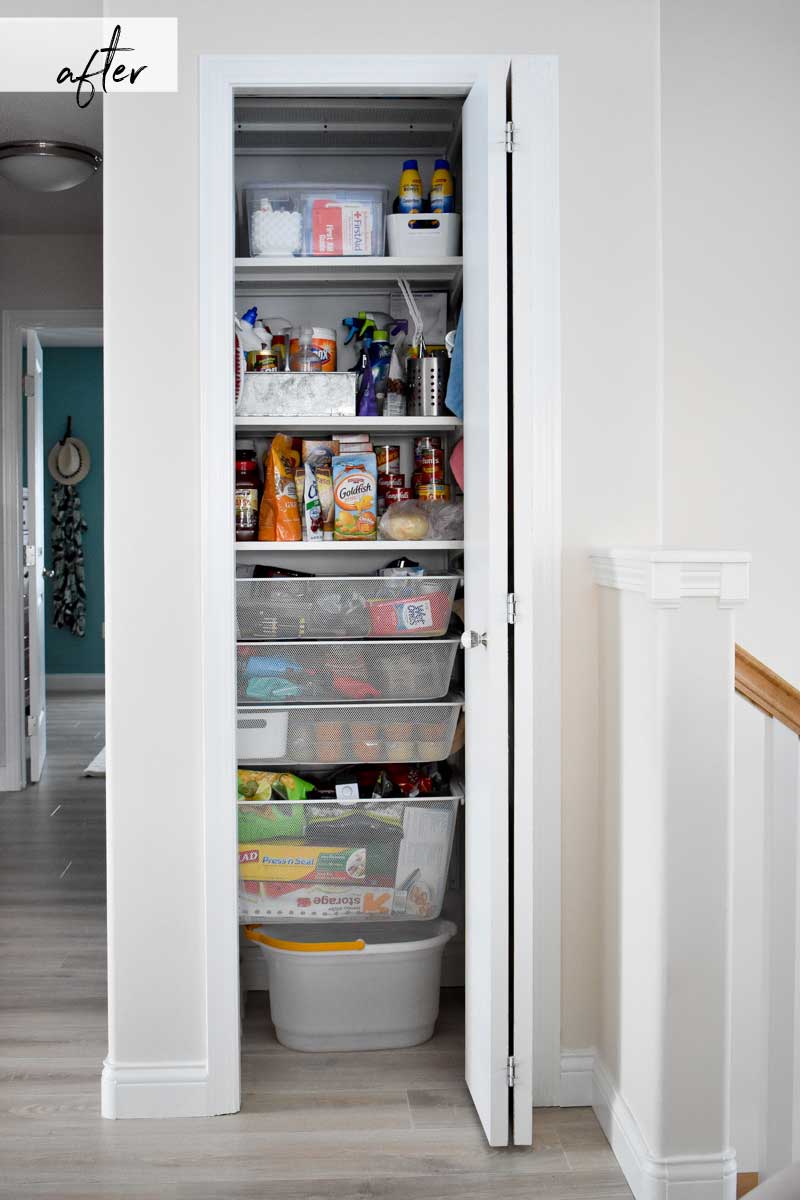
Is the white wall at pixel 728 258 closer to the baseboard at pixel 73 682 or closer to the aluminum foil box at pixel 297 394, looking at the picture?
the aluminum foil box at pixel 297 394

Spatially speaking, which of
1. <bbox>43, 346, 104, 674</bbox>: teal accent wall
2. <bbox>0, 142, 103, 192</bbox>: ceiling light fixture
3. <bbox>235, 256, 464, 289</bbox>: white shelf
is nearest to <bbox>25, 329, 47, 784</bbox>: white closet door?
<bbox>0, 142, 103, 192</bbox>: ceiling light fixture

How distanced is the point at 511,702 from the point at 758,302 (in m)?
1.34

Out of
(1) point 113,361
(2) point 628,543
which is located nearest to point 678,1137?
(2) point 628,543

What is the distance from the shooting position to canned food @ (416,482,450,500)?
2.84m

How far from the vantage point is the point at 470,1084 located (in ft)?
7.88

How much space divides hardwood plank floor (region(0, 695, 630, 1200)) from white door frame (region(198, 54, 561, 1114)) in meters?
0.15

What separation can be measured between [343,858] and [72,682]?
6.71 m

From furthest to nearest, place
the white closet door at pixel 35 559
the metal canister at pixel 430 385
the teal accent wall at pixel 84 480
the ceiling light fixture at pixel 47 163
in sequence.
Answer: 1. the teal accent wall at pixel 84 480
2. the white closet door at pixel 35 559
3. the ceiling light fixture at pixel 47 163
4. the metal canister at pixel 430 385

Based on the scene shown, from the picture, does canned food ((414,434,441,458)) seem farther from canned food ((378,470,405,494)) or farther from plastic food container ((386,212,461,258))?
plastic food container ((386,212,461,258))

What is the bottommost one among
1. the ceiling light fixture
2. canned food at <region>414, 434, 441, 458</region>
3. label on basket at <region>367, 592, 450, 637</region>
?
label on basket at <region>367, 592, 450, 637</region>

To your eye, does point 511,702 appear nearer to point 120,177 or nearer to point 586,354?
point 586,354

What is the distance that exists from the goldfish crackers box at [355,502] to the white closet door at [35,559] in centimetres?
334

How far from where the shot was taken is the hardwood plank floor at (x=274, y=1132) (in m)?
2.09

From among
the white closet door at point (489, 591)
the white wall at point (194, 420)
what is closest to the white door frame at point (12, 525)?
the white wall at point (194, 420)
